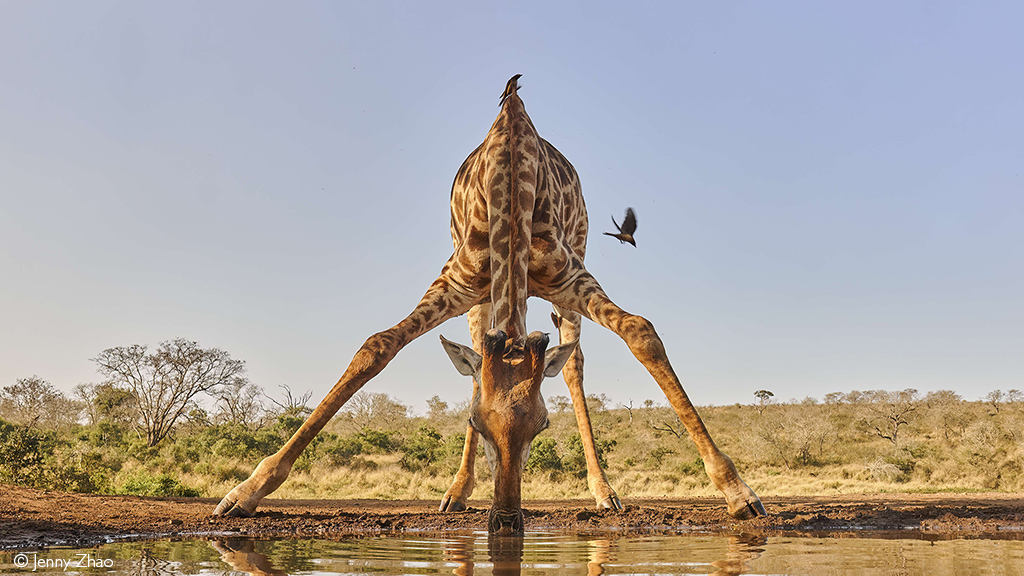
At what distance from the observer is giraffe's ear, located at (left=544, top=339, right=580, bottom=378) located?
18.6 feet

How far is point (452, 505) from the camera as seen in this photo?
8438 millimetres

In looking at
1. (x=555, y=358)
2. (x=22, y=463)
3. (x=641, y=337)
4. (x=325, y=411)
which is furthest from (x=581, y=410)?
(x=22, y=463)

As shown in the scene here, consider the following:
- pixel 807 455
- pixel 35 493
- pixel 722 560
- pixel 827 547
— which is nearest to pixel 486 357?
pixel 722 560

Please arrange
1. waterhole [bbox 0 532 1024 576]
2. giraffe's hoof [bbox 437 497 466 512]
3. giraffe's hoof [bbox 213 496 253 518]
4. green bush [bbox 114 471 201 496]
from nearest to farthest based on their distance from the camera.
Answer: waterhole [bbox 0 532 1024 576], giraffe's hoof [bbox 213 496 253 518], giraffe's hoof [bbox 437 497 466 512], green bush [bbox 114 471 201 496]

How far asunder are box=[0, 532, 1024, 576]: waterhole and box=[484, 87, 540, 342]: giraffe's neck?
2.15 m

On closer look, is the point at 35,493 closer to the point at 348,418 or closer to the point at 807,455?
the point at 807,455

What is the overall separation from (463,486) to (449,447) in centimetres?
1324

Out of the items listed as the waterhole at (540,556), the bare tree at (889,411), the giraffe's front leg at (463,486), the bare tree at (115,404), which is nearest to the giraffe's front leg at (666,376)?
the waterhole at (540,556)

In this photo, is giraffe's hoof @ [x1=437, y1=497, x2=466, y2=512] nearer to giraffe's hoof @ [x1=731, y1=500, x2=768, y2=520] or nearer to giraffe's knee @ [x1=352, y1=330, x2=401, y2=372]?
giraffe's knee @ [x1=352, y1=330, x2=401, y2=372]

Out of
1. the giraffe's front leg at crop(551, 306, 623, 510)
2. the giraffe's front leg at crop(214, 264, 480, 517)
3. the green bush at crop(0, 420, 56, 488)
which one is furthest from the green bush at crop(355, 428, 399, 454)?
the giraffe's front leg at crop(214, 264, 480, 517)

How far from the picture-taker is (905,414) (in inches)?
1348

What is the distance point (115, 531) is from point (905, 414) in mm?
36045

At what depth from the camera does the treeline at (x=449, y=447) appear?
52.7ft

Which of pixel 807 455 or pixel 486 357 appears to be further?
pixel 807 455
